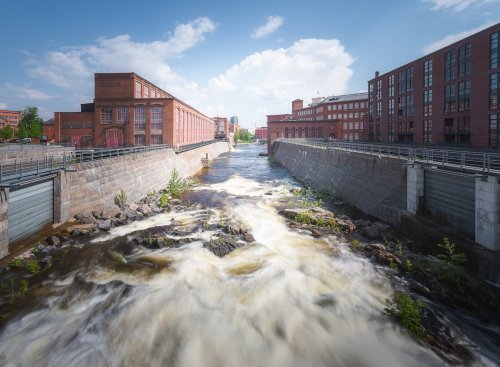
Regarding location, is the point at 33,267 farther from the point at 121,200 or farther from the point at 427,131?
the point at 427,131

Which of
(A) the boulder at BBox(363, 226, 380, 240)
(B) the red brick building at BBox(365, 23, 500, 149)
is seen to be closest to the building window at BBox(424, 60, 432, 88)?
(B) the red brick building at BBox(365, 23, 500, 149)

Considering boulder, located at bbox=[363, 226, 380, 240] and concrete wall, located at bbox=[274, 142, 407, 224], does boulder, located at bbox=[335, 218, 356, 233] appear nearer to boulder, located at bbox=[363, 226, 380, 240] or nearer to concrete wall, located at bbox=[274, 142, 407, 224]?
boulder, located at bbox=[363, 226, 380, 240]

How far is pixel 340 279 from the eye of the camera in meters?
11.1

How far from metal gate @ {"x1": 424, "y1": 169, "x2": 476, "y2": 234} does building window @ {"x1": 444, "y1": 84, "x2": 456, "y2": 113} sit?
34.1m

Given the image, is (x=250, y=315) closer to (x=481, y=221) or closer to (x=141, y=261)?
(x=141, y=261)

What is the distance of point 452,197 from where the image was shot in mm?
13758

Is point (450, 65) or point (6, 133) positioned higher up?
point (450, 65)

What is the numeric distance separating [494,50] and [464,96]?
634 centimetres

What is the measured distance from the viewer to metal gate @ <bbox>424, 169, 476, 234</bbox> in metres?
12.7

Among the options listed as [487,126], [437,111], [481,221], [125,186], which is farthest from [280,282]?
[437,111]

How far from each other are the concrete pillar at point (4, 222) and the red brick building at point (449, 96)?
4594cm

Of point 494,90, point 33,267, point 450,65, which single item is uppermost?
point 450,65

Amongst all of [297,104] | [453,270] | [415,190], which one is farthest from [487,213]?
[297,104]

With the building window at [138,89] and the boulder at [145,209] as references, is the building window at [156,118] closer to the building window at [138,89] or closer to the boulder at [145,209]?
the building window at [138,89]
